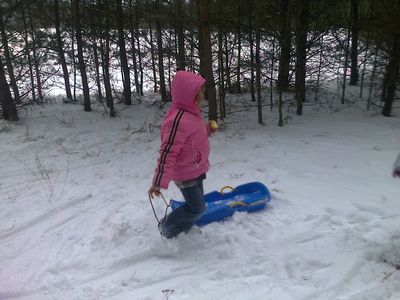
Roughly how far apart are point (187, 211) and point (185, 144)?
0.74 meters

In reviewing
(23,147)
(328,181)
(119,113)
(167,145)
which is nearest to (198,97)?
(167,145)

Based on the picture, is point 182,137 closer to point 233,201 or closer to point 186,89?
point 186,89

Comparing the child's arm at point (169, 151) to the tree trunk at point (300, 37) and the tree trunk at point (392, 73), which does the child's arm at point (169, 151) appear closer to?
the tree trunk at point (300, 37)

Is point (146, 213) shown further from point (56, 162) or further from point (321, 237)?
point (56, 162)

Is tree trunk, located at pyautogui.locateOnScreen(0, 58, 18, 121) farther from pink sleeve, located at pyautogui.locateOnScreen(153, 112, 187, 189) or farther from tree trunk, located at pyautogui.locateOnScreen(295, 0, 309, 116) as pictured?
pink sleeve, located at pyautogui.locateOnScreen(153, 112, 187, 189)

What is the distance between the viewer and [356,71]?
518 inches

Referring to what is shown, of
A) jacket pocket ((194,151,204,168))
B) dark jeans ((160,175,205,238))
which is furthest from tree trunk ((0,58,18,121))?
jacket pocket ((194,151,204,168))

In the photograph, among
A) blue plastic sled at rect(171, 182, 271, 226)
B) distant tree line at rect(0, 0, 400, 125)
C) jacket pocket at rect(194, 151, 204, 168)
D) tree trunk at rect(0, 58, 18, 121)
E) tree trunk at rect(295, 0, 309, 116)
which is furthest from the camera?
tree trunk at rect(0, 58, 18, 121)

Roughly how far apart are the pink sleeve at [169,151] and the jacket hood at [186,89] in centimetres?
15

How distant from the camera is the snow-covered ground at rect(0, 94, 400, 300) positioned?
3.27m

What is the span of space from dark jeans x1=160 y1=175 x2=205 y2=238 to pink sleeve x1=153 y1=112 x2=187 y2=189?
289 millimetres

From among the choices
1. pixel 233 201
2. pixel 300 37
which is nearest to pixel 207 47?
pixel 300 37

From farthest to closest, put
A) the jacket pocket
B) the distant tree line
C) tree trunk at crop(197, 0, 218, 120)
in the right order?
1. the distant tree line
2. tree trunk at crop(197, 0, 218, 120)
3. the jacket pocket

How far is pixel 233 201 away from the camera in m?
4.67
